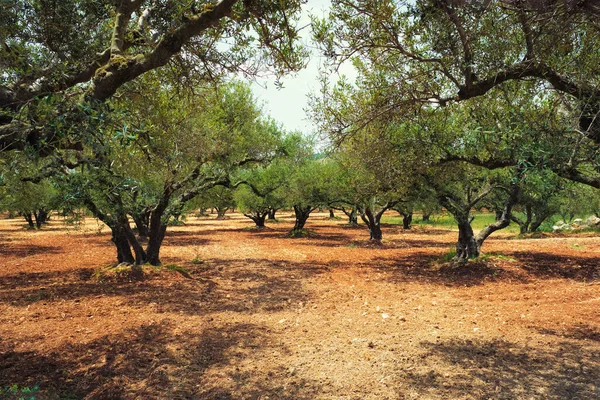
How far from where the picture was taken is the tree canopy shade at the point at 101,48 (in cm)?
381

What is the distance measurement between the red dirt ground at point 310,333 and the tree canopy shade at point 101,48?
376 cm

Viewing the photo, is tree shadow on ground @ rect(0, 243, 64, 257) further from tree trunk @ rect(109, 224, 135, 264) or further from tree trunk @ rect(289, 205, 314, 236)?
tree trunk @ rect(289, 205, 314, 236)

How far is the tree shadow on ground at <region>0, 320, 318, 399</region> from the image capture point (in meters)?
5.32

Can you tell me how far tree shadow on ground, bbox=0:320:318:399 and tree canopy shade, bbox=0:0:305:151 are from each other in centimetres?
350

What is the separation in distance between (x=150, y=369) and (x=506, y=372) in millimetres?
5449

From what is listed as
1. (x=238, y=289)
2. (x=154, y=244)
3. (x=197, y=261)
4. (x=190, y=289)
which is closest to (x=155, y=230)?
(x=154, y=244)

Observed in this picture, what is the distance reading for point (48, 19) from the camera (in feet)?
21.7

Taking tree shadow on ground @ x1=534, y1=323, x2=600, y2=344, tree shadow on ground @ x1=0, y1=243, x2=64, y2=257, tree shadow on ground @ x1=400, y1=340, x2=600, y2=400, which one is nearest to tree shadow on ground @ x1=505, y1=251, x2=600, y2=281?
tree shadow on ground @ x1=534, y1=323, x2=600, y2=344

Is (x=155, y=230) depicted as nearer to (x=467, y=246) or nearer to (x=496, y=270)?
(x=467, y=246)

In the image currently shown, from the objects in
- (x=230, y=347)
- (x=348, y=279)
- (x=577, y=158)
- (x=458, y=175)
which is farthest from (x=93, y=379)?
(x=458, y=175)

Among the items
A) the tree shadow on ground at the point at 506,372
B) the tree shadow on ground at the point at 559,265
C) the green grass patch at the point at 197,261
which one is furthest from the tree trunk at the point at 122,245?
the tree shadow on ground at the point at 559,265

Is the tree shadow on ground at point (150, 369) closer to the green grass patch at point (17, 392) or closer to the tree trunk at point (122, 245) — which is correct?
the green grass patch at point (17, 392)

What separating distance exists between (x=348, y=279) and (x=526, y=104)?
782 cm

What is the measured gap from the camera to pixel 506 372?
5754mm
